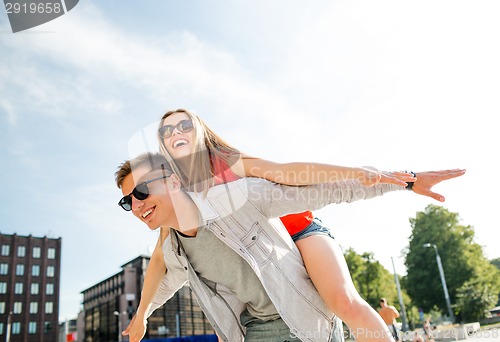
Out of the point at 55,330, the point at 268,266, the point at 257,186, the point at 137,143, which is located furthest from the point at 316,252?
the point at 55,330

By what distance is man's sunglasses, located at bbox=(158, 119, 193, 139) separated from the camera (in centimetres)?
258

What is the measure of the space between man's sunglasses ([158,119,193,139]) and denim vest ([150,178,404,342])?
49cm

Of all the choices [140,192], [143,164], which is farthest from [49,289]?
[140,192]

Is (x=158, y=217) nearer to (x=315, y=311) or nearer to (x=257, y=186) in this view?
(x=257, y=186)

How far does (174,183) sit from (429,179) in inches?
57.0

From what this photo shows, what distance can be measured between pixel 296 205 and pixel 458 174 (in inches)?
36.7

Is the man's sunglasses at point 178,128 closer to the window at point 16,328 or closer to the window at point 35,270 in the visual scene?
the window at point 16,328

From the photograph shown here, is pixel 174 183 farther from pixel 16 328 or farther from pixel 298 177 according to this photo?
pixel 16 328

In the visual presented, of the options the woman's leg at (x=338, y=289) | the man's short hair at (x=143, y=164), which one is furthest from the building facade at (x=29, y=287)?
the woman's leg at (x=338, y=289)

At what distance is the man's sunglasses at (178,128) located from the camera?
2.58 metres

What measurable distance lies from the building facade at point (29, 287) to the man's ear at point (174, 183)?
7841cm

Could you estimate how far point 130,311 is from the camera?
74.9m

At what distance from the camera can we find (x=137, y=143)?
2814mm

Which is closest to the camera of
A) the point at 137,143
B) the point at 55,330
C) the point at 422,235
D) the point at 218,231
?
the point at 218,231
